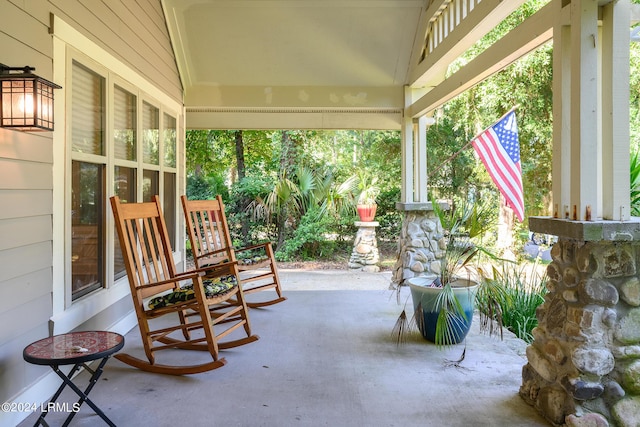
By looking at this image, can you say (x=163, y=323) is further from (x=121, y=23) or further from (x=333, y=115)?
(x=333, y=115)

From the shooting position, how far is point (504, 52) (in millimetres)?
2865

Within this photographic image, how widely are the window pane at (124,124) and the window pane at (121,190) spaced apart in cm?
11

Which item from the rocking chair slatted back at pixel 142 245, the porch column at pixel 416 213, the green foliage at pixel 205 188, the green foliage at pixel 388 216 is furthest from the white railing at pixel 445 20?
the green foliage at pixel 205 188

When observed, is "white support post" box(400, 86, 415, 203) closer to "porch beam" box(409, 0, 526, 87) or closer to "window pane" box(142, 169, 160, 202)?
"porch beam" box(409, 0, 526, 87)

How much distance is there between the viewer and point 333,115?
17.7 feet

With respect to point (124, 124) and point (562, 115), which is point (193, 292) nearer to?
point (124, 124)

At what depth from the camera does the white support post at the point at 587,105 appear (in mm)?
2004

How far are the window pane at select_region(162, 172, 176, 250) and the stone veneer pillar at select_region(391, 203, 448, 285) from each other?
2.48 m

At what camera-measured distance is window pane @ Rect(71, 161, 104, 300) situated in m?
2.72

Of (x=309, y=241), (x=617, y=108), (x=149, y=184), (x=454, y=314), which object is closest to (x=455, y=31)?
(x=617, y=108)

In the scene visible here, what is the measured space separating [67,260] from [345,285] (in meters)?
3.58

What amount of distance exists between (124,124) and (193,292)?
1460 mm

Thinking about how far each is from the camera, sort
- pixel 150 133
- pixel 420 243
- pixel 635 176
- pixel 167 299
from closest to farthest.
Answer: pixel 635 176, pixel 167 299, pixel 150 133, pixel 420 243

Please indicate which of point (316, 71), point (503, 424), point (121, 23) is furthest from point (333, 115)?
point (503, 424)
